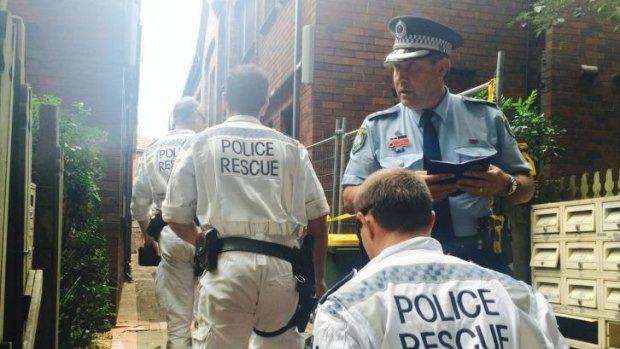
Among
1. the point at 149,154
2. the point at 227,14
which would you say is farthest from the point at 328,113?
the point at 227,14

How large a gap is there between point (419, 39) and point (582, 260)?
106 inches

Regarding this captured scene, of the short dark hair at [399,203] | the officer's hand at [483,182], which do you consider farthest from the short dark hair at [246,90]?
the short dark hair at [399,203]

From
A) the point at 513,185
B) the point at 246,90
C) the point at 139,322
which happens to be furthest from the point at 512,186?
the point at 139,322

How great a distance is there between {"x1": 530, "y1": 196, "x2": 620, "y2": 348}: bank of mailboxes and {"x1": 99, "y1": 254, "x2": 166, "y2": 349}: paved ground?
3347 millimetres

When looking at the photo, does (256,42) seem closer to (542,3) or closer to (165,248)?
(542,3)

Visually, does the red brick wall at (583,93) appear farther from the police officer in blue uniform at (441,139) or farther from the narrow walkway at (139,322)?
the police officer in blue uniform at (441,139)

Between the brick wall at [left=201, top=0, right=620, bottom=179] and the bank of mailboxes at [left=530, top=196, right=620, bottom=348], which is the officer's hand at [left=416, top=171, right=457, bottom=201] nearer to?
the bank of mailboxes at [left=530, top=196, right=620, bottom=348]

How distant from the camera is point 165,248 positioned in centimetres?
482

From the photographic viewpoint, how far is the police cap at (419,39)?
2799 mm

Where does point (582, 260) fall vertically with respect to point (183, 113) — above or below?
below

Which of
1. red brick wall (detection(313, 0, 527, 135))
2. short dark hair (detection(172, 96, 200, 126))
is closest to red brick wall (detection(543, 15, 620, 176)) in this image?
red brick wall (detection(313, 0, 527, 135))

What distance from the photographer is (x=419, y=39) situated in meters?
2.83

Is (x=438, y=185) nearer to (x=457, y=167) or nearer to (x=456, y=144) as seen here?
(x=457, y=167)

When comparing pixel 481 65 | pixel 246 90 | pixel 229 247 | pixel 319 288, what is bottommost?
pixel 319 288
